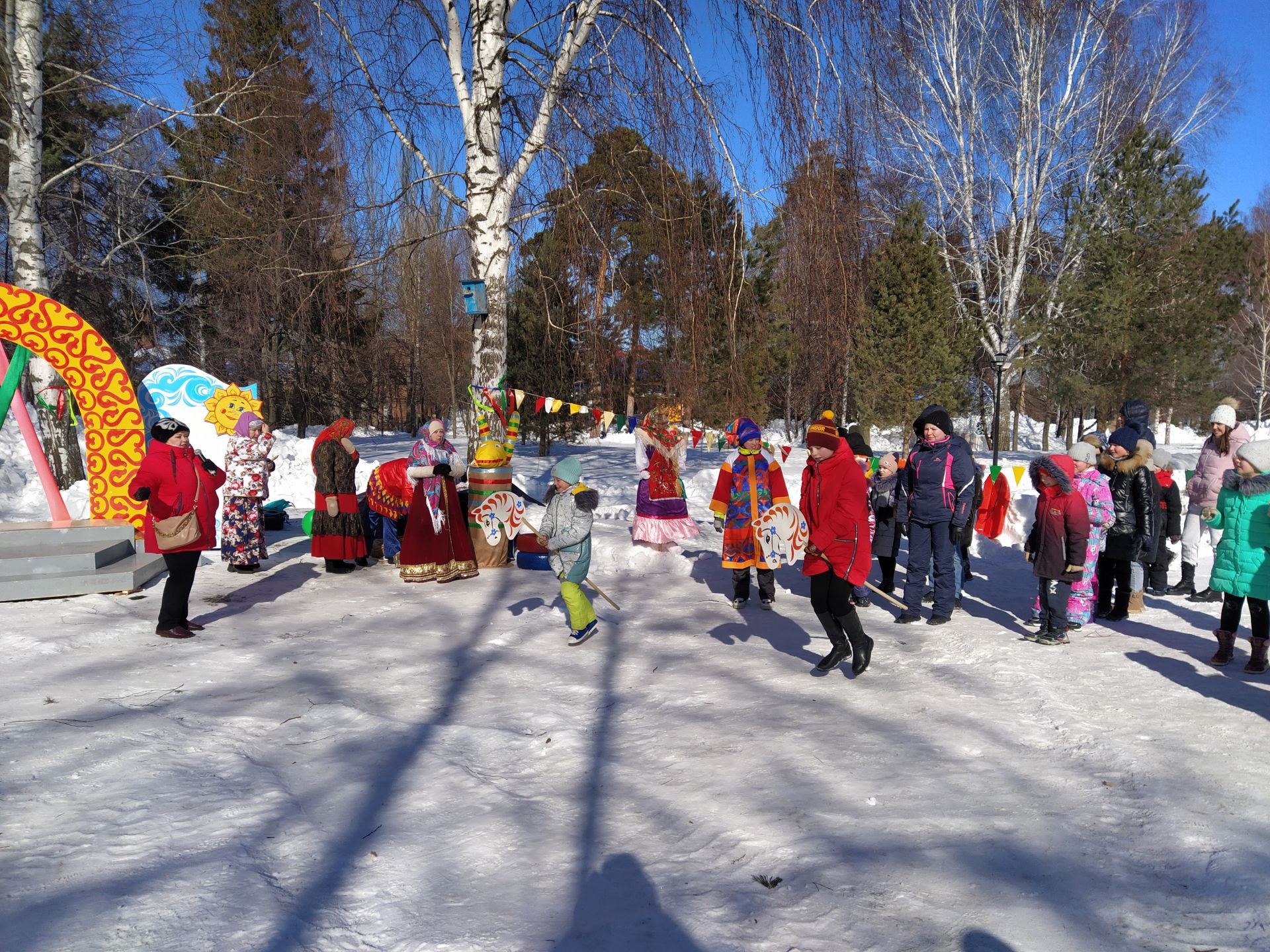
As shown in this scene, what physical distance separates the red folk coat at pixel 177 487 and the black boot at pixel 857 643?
4908 millimetres

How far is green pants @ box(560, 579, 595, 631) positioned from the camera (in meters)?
6.29

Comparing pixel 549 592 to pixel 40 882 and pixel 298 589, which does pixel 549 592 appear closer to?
pixel 298 589

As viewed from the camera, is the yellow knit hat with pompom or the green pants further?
the green pants

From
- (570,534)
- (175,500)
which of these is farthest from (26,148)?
(570,534)

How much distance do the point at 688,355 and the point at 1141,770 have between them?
13.2ft

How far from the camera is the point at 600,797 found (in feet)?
12.5

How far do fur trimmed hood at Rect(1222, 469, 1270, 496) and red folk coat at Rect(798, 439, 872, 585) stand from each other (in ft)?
8.62

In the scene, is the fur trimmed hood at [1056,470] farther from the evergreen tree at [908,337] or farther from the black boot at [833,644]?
the evergreen tree at [908,337]

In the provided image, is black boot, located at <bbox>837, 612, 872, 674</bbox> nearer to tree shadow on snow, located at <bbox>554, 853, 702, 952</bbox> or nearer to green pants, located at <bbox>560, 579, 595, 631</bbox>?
green pants, located at <bbox>560, 579, 595, 631</bbox>

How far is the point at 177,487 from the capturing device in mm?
6168

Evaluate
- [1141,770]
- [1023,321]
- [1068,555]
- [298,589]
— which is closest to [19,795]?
[298,589]

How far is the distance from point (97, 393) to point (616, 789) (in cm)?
761

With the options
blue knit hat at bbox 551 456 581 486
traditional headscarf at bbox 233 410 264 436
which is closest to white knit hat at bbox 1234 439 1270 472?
blue knit hat at bbox 551 456 581 486

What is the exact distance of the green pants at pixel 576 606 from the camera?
6.29 metres
